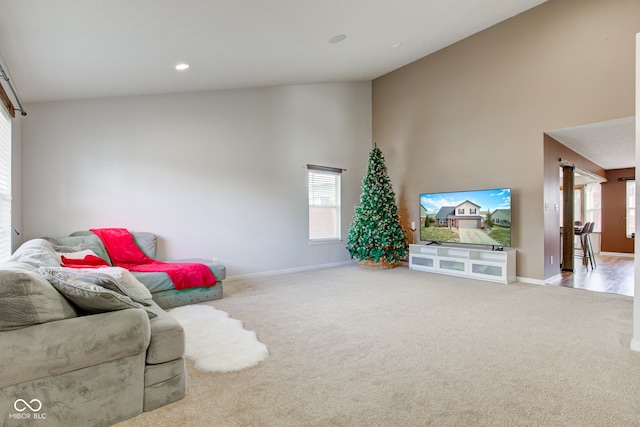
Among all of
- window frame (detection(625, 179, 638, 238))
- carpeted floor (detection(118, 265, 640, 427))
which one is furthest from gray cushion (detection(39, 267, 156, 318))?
window frame (detection(625, 179, 638, 238))

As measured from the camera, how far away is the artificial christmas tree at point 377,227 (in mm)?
6098

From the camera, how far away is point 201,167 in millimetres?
5141

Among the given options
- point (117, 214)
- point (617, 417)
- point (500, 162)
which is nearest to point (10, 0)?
point (117, 214)

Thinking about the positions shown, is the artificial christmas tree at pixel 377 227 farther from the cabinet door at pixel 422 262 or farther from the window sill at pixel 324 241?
the window sill at pixel 324 241

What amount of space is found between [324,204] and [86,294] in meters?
5.17

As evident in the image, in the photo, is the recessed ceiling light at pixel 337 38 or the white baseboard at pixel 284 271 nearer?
the recessed ceiling light at pixel 337 38

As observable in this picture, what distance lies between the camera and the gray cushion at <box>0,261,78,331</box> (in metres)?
1.48

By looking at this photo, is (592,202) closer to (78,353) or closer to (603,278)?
(603,278)

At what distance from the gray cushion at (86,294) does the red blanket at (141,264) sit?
2.00 m

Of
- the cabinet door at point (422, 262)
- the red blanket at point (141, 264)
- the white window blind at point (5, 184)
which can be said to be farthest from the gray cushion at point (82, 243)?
the cabinet door at point (422, 262)

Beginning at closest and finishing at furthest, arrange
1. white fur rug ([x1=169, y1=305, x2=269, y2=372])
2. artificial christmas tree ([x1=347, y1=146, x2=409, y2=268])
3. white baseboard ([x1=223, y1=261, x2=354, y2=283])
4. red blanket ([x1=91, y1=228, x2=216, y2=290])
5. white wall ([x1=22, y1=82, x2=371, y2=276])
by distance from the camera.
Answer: white fur rug ([x1=169, y1=305, x2=269, y2=372]) → red blanket ([x1=91, y1=228, x2=216, y2=290]) → white wall ([x1=22, y1=82, x2=371, y2=276]) → white baseboard ([x1=223, y1=261, x2=354, y2=283]) → artificial christmas tree ([x1=347, y1=146, x2=409, y2=268])

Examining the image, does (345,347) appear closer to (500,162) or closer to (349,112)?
(500,162)

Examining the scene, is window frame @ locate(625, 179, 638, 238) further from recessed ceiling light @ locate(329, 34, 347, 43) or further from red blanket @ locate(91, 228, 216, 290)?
red blanket @ locate(91, 228, 216, 290)

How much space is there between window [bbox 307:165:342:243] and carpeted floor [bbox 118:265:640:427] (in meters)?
2.55
